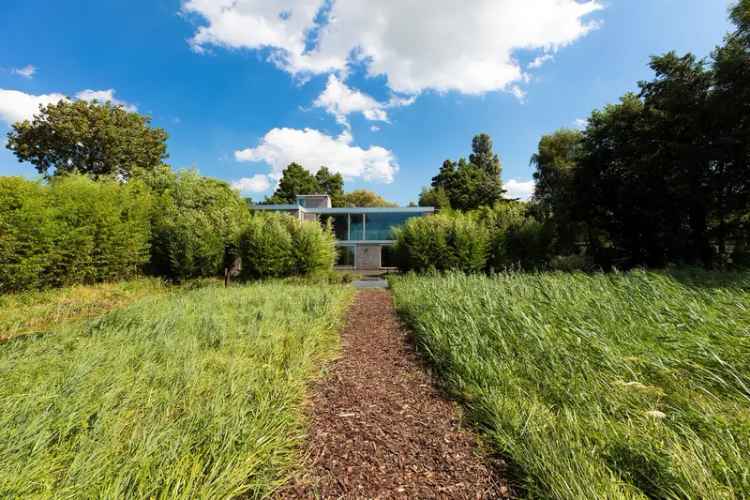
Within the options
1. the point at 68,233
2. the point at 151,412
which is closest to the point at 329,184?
the point at 68,233

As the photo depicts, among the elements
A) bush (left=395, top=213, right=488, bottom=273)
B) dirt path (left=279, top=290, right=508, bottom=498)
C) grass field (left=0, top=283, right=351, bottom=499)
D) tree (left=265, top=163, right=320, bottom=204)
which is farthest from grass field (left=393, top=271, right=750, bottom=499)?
tree (left=265, top=163, right=320, bottom=204)

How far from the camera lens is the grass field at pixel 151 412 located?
1.49m

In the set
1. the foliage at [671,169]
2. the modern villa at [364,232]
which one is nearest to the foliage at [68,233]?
the modern villa at [364,232]

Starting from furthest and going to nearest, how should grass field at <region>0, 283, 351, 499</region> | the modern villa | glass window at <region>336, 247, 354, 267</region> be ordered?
1. glass window at <region>336, 247, 354, 267</region>
2. the modern villa
3. grass field at <region>0, 283, 351, 499</region>

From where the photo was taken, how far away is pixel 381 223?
22594mm

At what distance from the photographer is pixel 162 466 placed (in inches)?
61.1

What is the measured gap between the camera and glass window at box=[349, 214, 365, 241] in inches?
893

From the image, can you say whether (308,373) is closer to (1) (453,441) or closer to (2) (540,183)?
(1) (453,441)

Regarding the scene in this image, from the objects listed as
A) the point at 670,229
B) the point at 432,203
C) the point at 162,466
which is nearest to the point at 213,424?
the point at 162,466

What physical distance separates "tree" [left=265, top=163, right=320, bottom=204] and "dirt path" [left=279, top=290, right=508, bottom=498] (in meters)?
38.9

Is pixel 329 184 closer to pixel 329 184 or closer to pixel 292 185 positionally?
pixel 329 184

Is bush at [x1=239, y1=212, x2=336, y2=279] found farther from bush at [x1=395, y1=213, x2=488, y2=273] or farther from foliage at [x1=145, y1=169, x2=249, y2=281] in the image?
bush at [x1=395, y1=213, x2=488, y2=273]

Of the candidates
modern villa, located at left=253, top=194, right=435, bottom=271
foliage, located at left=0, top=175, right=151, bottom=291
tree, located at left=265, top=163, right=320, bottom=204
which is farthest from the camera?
tree, located at left=265, top=163, right=320, bottom=204

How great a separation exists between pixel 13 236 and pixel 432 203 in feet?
101
